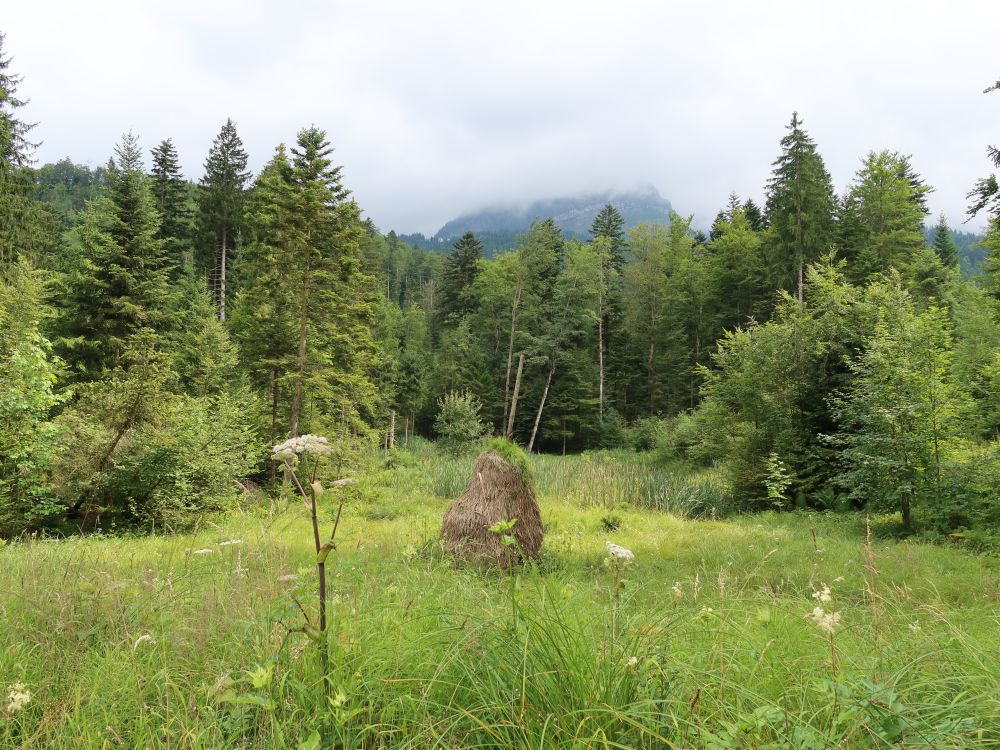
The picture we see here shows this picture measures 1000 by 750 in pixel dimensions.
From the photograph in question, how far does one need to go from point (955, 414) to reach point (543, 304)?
87.1 ft

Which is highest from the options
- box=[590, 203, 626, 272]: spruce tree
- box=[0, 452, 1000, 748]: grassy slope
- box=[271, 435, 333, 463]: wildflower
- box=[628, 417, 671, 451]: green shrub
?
box=[590, 203, 626, 272]: spruce tree

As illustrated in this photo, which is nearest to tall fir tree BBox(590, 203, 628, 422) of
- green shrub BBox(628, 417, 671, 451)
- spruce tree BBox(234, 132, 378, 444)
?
green shrub BBox(628, 417, 671, 451)

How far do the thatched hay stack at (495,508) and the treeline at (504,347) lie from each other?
6.02 m

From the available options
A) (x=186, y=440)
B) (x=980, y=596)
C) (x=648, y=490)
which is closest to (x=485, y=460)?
(x=980, y=596)

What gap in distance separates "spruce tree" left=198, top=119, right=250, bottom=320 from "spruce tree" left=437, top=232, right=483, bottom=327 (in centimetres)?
1804

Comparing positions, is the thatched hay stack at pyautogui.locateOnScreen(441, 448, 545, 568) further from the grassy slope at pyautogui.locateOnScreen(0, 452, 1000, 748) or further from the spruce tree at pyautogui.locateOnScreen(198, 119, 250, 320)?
the spruce tree at pyautogui.locateOnScreen(198, 119, 250, 320)

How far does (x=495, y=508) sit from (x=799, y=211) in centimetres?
2598

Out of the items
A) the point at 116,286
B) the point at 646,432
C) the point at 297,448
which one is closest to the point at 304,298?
the point at 116,286

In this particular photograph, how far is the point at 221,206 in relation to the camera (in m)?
31.9

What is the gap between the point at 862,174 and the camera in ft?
91.5

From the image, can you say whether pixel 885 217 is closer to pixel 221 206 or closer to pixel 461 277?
pixel 461 277

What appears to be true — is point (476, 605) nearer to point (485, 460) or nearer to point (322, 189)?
point (485, 460)

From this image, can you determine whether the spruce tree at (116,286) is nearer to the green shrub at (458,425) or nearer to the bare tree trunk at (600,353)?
the green shrub at (458,425)

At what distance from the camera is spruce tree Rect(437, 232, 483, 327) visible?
44.5 meters
